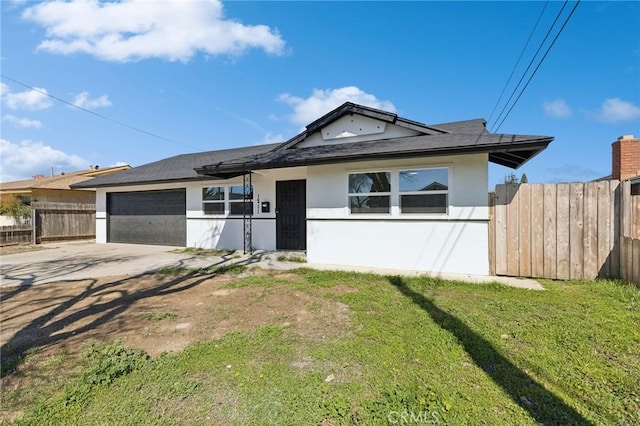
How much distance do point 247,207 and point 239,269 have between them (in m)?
3.37

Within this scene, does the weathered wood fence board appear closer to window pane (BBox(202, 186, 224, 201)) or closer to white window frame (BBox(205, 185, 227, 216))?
white window frame (BBox(205, 185, 227, 216))

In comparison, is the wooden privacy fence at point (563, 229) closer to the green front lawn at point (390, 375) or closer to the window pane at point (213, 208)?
the green front lawn at point (390, 375)

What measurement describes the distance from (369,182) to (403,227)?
1.41 metres

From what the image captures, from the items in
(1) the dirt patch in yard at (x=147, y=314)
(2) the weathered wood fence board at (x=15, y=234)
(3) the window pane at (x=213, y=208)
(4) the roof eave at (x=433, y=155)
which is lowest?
(1) the dirt patch in yard at (x=147, y=314)

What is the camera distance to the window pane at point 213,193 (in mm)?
10540

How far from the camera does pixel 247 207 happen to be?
32.7ft

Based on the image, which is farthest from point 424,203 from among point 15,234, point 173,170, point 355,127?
point 15,234

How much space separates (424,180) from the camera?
6672 millimetres

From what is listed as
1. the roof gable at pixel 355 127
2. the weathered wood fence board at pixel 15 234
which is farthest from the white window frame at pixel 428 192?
the weathered wood fence board at pixel 15 234

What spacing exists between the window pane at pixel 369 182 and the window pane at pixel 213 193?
5.43m

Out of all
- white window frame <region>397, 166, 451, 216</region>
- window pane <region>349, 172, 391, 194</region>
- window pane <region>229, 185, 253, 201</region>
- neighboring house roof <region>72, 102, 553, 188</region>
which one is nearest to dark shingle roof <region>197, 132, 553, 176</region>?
neighboring house roof <region>72, 102, 553, 188</region>

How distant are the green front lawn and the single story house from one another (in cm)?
267

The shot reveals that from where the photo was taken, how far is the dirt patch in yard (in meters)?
3.27

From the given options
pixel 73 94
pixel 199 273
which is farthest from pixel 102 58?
pixel 199 273
